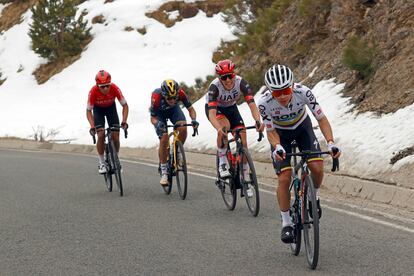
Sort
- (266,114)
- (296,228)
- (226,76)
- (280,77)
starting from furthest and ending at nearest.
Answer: (226,76)
(266,114)
(296,228)
(280,77)

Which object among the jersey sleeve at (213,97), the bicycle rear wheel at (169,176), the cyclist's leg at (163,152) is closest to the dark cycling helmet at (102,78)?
the cyclist's leg at (163,152)

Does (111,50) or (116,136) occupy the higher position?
(111,50)

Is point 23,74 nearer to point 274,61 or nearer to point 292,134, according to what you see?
point 274,61

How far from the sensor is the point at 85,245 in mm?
7844

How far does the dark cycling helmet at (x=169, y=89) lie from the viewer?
10734 mm

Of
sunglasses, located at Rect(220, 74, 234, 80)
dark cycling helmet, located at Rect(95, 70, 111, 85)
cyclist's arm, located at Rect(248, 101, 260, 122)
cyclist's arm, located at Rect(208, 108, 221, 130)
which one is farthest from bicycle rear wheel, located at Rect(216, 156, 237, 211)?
dark cycling helmet, located at Rect(95, 70, 111, 85)

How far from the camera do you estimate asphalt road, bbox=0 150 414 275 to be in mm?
6598

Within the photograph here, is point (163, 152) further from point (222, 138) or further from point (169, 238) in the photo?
point (169, 238)

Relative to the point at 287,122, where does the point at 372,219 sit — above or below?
below

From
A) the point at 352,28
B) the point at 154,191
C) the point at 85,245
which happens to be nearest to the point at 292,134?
the point at 85,245

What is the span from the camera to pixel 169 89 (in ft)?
35.3

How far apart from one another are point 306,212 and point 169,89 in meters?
4.81

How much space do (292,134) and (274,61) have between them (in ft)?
49.5

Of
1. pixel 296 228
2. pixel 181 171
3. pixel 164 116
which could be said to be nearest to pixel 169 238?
pixel 296 228
